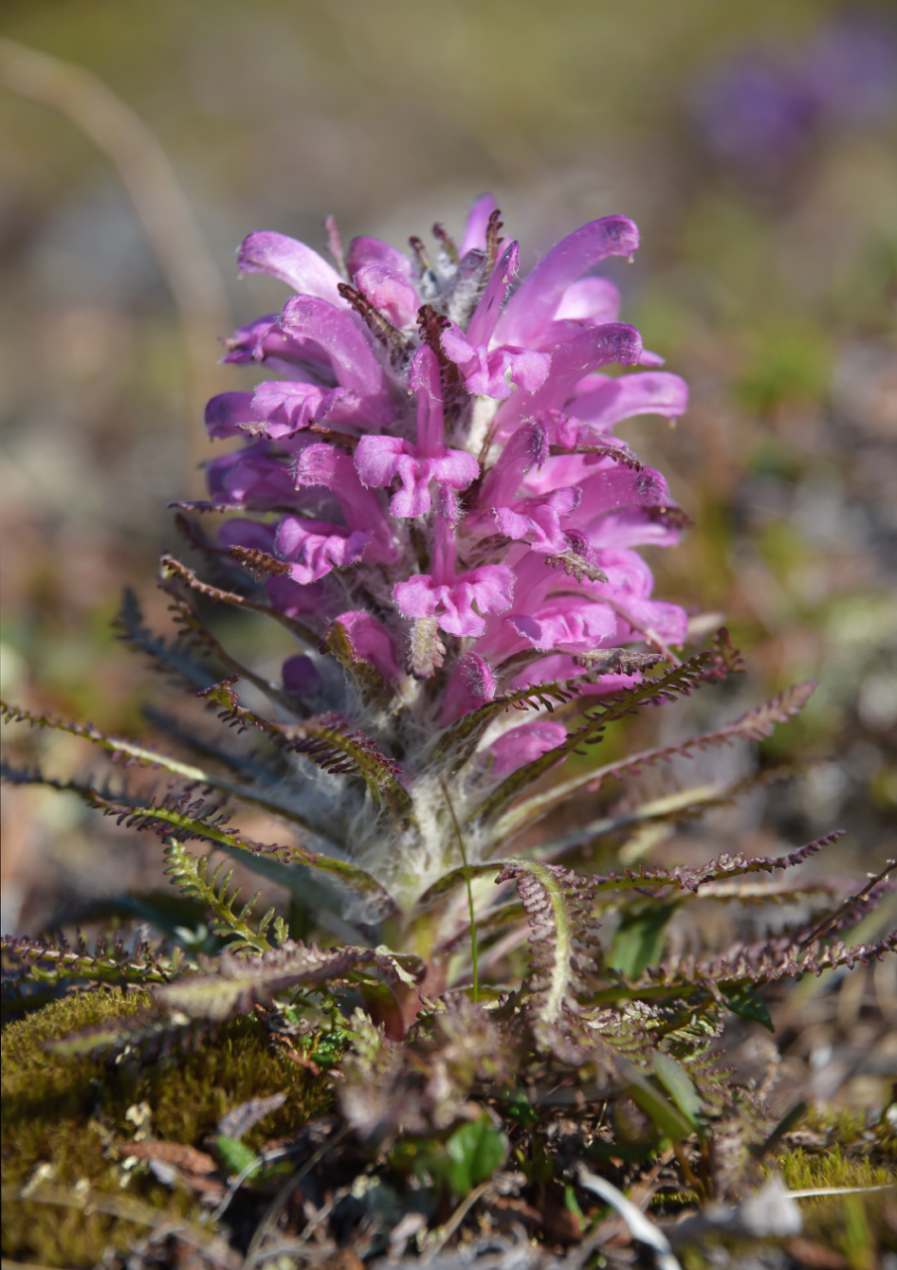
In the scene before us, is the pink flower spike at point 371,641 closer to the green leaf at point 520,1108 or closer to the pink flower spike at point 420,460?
the pink flower spike at point 420,460

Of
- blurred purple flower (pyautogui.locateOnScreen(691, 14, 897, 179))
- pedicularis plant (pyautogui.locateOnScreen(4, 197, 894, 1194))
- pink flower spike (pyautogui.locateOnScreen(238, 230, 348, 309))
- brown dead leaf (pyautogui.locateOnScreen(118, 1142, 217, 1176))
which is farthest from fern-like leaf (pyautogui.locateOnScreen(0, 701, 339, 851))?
blurred purple flower (pyautogui.locateOnScreen(691, 14, 897, 179))

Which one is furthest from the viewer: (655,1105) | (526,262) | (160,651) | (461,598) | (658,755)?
(526,262)

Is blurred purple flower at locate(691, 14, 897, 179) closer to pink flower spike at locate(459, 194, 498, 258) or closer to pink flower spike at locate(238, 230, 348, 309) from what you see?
pink flower spike at locate(459, 194, 498, 258)

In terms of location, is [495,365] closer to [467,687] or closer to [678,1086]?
[467,687]

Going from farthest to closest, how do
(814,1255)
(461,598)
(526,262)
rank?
(526,262), (461,598), (814,1255)

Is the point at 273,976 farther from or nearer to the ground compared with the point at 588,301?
nearer to the ground

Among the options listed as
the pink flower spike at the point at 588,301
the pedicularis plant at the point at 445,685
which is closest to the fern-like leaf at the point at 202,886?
the pedicularis plant at the point at 445,685

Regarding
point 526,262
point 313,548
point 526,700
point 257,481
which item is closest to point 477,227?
point 257,481
